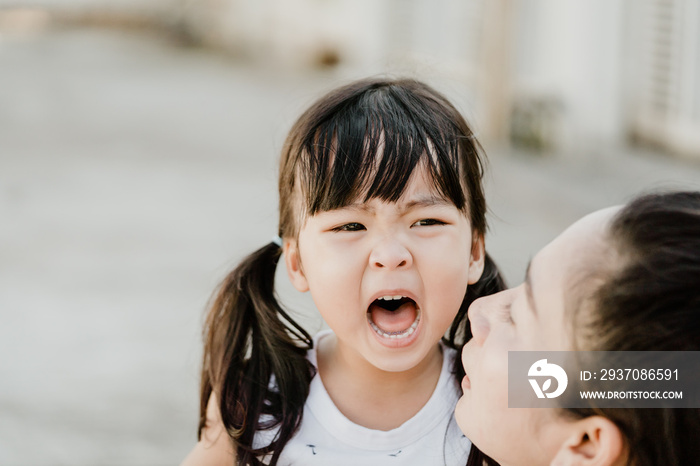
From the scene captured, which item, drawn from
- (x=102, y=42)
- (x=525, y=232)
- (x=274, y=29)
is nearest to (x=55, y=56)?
(x=102, y=42)

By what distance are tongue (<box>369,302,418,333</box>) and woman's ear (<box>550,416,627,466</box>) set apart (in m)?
0.43

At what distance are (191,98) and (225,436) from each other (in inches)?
352

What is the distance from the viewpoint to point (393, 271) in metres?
1.38

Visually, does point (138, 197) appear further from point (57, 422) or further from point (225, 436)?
point (225, 436)

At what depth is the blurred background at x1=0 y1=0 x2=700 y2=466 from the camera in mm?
3314

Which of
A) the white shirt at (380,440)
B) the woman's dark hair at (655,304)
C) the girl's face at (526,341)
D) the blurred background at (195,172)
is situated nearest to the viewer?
the woman's dark hair at (655,304)

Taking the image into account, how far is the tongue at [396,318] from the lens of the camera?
144cm

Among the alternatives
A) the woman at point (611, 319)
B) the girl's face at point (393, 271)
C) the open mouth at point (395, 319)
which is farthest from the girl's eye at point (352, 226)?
the woman at point (611, 319)

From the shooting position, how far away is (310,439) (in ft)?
5.23

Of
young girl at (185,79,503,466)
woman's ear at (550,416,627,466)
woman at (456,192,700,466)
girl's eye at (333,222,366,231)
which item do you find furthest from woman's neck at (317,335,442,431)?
woman's ear at (550,416,627,466)

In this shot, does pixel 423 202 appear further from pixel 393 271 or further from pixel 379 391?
pixel 379 391

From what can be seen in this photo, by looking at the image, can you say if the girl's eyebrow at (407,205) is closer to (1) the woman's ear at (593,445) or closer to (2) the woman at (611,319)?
(2) the woman at (611,319)

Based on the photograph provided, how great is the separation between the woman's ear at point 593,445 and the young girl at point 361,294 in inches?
16.4

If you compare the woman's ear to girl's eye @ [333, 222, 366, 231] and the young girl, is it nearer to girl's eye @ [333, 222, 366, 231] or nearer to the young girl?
the young girl
